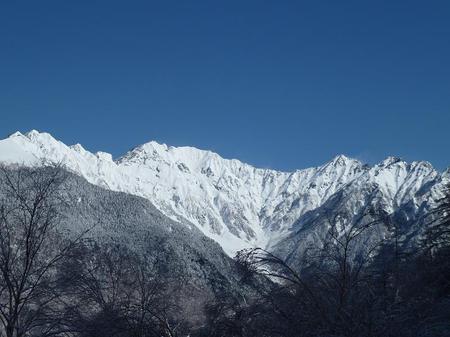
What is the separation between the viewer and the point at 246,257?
12.6 meters

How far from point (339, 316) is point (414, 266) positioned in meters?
8.18

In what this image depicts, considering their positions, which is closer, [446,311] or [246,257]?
[246,257]

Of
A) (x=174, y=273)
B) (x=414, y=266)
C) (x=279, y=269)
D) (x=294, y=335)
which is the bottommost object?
(x=294, y=335)

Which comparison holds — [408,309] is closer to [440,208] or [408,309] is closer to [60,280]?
[440,208]

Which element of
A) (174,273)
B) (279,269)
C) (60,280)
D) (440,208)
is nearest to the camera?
(279,269)

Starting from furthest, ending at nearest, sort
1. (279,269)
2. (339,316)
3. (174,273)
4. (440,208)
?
(174,273) < (440,208) < (279,269) < (339,316)

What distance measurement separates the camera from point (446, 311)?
1408 centimetres

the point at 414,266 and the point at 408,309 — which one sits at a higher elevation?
the point at 414,266

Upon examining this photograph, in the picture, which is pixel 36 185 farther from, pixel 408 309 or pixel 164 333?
pixel 408 309

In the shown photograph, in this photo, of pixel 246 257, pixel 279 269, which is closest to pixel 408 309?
pixel 279 269

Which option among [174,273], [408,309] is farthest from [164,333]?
[174,273]

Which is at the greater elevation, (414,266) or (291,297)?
(414,266)

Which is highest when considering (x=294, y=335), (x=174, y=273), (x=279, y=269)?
(x=174, y=273)

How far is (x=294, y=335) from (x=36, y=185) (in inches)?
273
